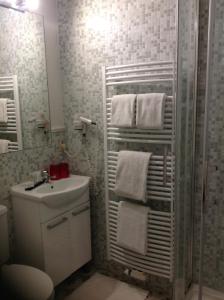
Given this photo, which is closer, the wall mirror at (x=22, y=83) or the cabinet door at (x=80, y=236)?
the wall mirror at (x=22, y=83)

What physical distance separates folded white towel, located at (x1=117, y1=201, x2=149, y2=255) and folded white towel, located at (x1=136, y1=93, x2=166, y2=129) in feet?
2.09

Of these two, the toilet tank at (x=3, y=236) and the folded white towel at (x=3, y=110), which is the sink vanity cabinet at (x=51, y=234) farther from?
the folded white towel at (x=3, y=110)

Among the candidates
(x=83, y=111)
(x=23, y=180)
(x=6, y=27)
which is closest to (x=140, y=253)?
(x=23, y=180)

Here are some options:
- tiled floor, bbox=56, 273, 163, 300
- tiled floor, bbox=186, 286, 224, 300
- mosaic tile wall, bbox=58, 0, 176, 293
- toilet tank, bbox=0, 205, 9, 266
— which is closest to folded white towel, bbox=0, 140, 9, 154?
toilet tank, bbox=0, 205, 9, 266

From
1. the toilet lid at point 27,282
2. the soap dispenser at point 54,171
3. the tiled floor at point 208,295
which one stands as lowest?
the tiled floor at point 208,295

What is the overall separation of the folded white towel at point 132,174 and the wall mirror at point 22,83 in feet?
2.46

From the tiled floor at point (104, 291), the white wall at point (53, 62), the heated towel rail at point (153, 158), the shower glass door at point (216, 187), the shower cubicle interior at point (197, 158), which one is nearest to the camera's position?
the shower cubicle interior at point (197, 158)

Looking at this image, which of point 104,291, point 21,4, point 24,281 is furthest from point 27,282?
point 21,4

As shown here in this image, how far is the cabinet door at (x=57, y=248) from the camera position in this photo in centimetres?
191

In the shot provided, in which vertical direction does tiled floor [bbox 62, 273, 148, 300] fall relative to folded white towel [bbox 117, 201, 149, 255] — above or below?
below

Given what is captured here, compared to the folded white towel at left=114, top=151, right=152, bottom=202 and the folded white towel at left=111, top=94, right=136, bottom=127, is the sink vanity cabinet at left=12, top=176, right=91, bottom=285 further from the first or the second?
the folded white towel at left=111, top=94, right=136, bottom=127

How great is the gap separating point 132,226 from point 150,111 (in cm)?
88

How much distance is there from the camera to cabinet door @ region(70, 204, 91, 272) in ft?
7.04

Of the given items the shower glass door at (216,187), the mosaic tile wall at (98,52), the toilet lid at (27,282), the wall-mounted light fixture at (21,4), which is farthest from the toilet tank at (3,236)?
the wall-mounted light fixture at (21,4)
